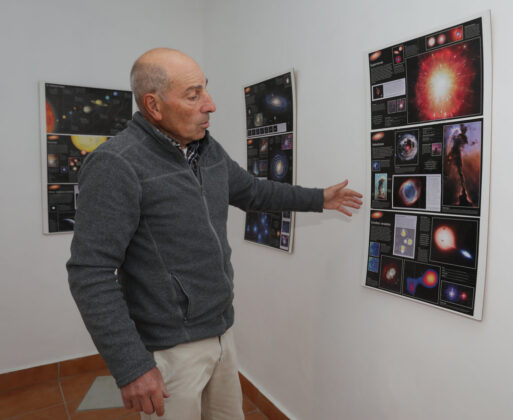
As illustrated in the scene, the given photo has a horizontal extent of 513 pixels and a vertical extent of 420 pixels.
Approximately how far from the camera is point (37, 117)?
2369 millimetres

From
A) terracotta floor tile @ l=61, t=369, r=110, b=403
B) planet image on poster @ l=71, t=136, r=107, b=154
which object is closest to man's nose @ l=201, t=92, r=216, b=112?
planet image on poster @ l=71, t=136, r=107, b=154

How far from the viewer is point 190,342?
1239 mm

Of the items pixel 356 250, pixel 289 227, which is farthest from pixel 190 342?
pixel 289 227

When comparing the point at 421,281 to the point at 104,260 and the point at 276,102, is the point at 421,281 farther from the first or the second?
the point at 276,102

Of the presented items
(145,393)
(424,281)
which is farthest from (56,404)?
(424,281)

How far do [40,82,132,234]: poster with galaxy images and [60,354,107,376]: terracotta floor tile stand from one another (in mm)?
854

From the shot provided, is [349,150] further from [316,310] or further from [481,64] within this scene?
[316,310]

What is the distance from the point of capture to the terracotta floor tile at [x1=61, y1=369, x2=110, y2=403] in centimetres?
235

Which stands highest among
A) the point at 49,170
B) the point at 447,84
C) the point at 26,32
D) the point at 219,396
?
the point at 26,32

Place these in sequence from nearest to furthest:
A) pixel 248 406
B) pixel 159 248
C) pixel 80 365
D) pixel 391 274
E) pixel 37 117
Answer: pixel 159 248
pixel 391 274
pixel 248 406
pixel 37 117
pixel 80 365

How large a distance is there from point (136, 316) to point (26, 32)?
6.46ft

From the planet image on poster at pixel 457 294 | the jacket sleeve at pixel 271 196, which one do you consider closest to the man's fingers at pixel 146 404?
the jacket sleeve at pixel 271 196

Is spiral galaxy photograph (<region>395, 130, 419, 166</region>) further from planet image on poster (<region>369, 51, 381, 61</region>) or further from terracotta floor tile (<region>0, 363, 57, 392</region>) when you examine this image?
terracotta floor tile (<region>0, 363, 57, 392</region>)

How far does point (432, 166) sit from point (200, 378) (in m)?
0.99
